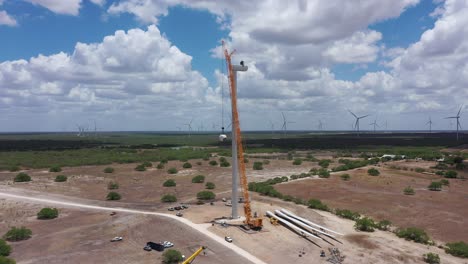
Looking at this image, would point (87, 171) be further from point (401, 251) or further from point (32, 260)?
point (401, 251)

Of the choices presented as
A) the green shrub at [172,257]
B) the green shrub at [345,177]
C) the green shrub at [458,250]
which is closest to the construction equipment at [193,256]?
the green shrub at [172,257]

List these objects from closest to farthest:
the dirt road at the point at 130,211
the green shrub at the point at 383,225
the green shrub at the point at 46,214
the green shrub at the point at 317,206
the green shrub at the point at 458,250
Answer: the dirt road at the point at 130,211
the green shrub at the point at 458,250
the green shrub at the point at 383,225
the green shrub at the point at 46,214
the green shrub at the point at 317,206

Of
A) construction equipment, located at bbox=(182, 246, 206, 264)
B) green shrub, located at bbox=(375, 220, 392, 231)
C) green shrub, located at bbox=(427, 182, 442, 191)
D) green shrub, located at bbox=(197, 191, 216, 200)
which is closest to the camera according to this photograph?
construction equipment, located at bbox=(182, 246, 206, 264)

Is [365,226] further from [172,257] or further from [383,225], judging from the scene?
[172,257]

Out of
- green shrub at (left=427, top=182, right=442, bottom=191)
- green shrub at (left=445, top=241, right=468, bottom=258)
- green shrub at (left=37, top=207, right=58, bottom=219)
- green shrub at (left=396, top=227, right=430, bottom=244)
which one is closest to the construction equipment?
green shrub at (left=396, top=227, right=430, bottom=244)

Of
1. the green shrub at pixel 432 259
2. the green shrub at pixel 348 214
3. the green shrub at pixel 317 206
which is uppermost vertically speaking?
the green shrub at pixel 317 206

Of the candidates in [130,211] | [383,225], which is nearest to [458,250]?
[383,225]

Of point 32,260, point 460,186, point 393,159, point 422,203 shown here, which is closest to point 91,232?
point 32,260

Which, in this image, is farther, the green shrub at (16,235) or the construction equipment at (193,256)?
the green shrub at (16,235)

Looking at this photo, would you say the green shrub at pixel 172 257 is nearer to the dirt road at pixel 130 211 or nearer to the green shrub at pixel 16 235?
the dirt road at pixel 130 211

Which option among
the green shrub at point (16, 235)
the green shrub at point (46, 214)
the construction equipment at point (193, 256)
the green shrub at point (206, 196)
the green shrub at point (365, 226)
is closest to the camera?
the construction equipment at point (193, 256)

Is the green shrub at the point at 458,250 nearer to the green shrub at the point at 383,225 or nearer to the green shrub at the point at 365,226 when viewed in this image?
the green shrub at the point at 383,225

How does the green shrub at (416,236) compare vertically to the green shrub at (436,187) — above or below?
below

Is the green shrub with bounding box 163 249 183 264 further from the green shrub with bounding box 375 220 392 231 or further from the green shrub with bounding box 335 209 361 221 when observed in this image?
the green shrub with bounding box 335 209 361 221
